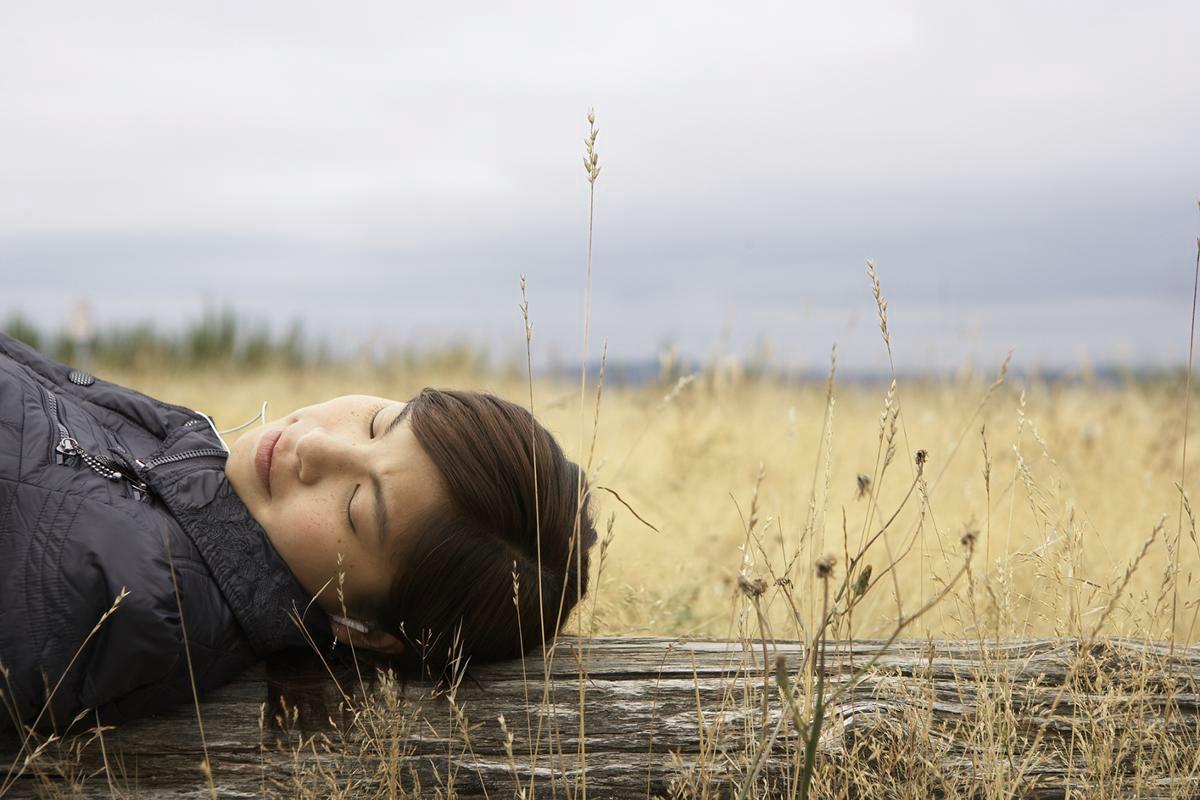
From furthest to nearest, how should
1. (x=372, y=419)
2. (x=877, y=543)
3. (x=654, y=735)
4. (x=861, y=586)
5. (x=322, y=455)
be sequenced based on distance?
1. (x=877, y=543)
2. (x=372, y=419)
3. (x=322, y=455)
4. (x=654, y=735)
5. (x=861, y=586)

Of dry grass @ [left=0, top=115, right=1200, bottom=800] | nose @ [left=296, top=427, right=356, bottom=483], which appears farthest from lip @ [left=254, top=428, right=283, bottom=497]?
dry grass @ [left=0, top=115, right=1200, bottom=800]

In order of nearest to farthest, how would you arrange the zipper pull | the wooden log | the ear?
the wooden log < the zipper pull < the ear

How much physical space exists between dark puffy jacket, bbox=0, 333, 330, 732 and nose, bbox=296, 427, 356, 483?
0.61ft

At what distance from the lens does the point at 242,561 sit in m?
2.27

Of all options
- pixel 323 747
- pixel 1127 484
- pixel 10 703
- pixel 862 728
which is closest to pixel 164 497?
pixel 10 703

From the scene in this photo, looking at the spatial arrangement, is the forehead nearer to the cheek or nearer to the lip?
the cheek

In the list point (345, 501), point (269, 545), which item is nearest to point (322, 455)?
point (345, 501)

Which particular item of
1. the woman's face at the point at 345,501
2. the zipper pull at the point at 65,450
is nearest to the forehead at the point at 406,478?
the woman's face at the point at 345,501

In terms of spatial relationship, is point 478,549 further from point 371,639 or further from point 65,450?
point 65,450

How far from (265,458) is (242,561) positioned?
26 cm

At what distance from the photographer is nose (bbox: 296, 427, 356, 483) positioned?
7.50ft

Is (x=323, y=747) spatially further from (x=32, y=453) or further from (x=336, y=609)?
(x=32, y=453)

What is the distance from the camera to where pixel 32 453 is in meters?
2.17

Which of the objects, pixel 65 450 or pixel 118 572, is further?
pixel 65 450
